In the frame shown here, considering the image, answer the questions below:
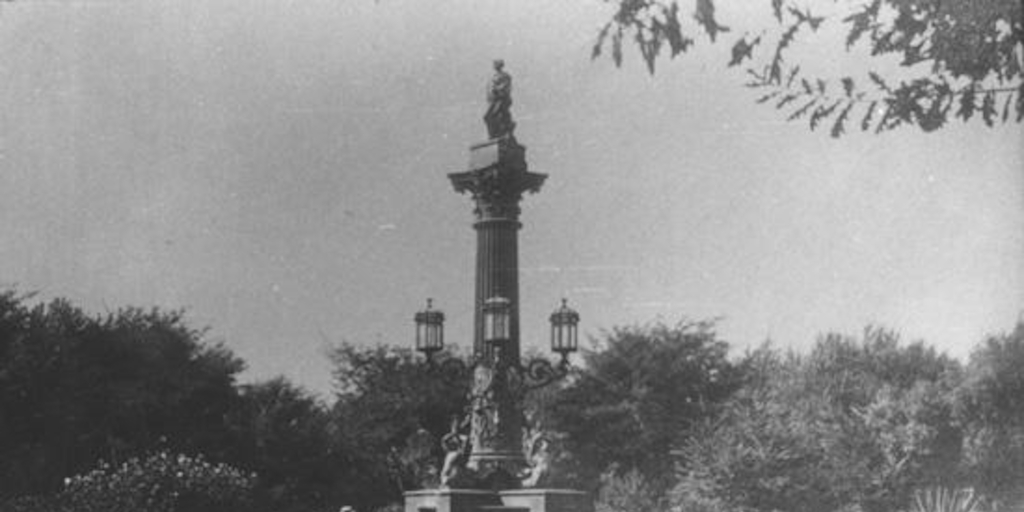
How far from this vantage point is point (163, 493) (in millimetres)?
21562

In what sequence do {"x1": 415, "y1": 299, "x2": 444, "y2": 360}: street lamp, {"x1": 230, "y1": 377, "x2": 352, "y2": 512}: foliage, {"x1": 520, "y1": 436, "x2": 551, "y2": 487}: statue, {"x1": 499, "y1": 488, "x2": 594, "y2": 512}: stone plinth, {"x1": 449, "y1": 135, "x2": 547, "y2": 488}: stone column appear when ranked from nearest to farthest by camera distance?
{"x1": 499, "y1": 488, "x2": 594, "y2": 512}: stone plinth, {"x1": 520, "y1": 436, "x2": 551, "y2": 487}: statue, {"x1": 449, "y1": 135, "x2": 547, "y2": 488}: stone column, {"x1": 415, "y1": 299, "x2": 444, "y2": 360}: street lamp, {"x1": 230, "y1": 377, "x2": 352, "y2": 512}: foliage

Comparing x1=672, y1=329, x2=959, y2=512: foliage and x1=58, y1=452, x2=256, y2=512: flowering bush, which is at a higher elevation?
x1=672, y1=329, x2=959, y2=512: foliage

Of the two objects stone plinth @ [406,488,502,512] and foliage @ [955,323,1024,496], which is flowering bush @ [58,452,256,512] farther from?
foliage @ [955,323,1024,496]

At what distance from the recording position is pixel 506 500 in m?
16.8

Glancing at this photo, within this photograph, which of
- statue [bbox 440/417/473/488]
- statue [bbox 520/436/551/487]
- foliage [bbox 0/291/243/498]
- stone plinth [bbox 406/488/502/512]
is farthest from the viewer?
foliage [bbox 0/291/243/498]

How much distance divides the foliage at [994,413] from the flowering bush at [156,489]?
2484cm

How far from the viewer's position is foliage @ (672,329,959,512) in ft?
107

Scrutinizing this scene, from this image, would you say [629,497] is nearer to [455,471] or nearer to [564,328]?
[564,328]

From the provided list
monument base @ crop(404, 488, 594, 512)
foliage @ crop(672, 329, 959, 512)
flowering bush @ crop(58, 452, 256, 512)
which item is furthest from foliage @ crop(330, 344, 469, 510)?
monument base @ crop(404, 488, 594, 512)

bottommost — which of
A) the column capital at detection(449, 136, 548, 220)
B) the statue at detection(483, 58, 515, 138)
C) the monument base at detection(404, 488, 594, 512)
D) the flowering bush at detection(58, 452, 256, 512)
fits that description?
the monument base at detection(404, 488, 594, 512)

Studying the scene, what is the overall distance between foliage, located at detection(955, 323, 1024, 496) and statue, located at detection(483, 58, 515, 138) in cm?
2455

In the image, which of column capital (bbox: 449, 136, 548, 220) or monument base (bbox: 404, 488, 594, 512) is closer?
monument base (bbox: 404, 488, 594, 512)

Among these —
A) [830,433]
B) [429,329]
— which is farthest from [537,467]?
[830,433]

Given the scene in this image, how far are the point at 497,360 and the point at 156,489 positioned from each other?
7.49 meters
